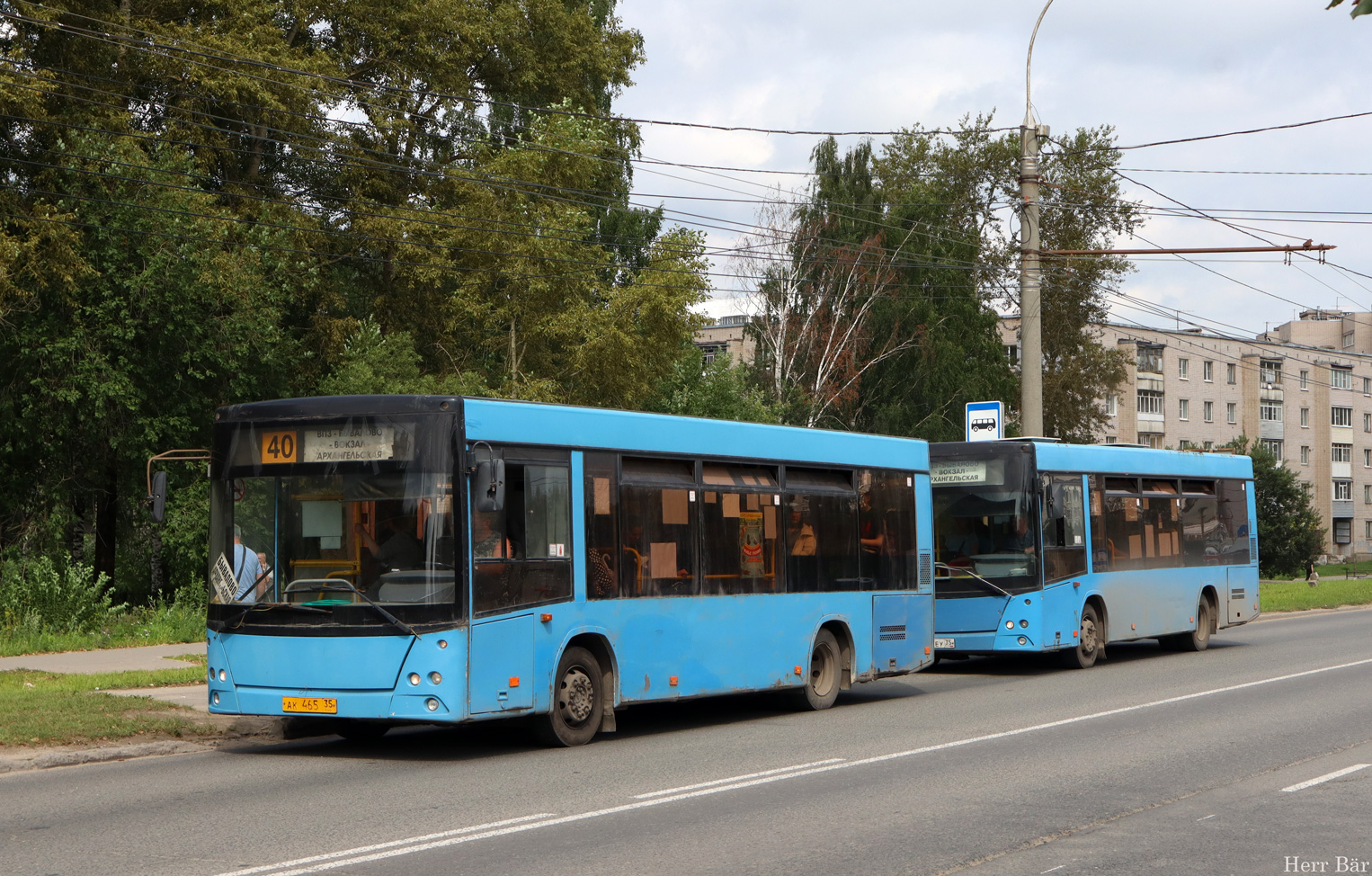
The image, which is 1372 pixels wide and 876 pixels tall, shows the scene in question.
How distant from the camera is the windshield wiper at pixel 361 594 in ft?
36.6

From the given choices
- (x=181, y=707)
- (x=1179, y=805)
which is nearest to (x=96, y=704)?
(x=181, y=707)

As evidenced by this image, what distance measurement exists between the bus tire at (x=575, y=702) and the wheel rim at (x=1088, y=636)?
10.0m

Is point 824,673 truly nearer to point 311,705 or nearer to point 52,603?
point 311,705

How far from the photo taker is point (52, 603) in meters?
21.0

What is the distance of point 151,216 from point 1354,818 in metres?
23.5

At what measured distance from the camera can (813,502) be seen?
50.6 ft

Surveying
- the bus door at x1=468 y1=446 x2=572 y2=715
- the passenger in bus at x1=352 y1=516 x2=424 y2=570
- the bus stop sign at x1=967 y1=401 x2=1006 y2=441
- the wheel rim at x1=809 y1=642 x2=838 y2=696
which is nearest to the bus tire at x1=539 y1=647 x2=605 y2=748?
the bus door at x1=468 y1=446 x2=572 y2=715

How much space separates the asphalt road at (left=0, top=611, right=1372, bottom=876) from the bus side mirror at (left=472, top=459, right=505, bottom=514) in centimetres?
197

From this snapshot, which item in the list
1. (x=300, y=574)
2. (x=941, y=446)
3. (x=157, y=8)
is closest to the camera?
(x=300, y=574)

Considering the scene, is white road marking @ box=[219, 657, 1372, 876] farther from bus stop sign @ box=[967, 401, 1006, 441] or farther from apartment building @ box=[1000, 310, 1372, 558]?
apartment building @ box=[1000, 310, 1372, 558]

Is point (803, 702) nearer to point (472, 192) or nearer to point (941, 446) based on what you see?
point (941, 446)

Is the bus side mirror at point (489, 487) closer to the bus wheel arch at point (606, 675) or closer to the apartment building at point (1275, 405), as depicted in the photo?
the bus wheel arch at point (606, 675)

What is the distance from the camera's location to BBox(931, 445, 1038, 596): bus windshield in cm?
1952

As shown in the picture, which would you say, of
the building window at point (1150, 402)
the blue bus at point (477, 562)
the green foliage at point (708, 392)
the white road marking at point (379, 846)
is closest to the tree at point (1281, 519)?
the building window at point (1150, 402)
